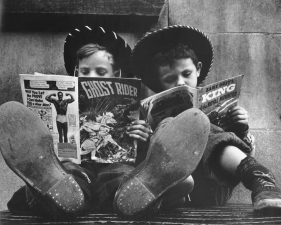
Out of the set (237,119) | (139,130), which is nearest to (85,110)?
(139,130)

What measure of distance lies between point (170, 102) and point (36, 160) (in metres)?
0.50

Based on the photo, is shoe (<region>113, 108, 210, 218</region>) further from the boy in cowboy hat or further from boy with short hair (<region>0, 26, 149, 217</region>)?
boy with short hair (<region>0, 26, 149, 217</region>)

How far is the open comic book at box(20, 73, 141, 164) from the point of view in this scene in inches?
56.2

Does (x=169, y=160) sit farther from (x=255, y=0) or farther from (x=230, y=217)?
(x=255, y=0)

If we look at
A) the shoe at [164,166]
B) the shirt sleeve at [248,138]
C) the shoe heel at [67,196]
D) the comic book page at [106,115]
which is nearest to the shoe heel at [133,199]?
the shoe at [164,166]

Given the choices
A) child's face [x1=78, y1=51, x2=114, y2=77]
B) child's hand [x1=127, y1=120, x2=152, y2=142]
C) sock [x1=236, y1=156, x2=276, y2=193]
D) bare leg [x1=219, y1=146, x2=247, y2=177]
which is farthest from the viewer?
child's face [x1=78, y1=51, x2=114, y2=77]

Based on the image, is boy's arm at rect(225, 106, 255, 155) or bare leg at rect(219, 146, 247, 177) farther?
boy's arm at rect(225, 106, 255, 155)

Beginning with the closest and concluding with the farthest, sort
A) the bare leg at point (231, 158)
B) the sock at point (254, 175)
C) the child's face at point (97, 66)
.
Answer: the sock at point (254, 175), the bare leg at point (231, 158), the child's face at point (97, 66)

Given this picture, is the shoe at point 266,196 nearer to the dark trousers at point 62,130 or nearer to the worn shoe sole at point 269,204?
the worn shoe sole at point 269,204

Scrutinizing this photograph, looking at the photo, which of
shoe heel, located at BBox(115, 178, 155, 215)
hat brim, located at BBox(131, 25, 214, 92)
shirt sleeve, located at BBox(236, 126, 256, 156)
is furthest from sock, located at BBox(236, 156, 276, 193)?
hat brim, located at BBox(131, 25, 214, 92)

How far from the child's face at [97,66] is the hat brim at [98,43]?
0.13 ft

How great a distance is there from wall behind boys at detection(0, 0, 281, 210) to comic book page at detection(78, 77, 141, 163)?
1.20 ft

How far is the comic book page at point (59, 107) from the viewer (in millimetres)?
1422

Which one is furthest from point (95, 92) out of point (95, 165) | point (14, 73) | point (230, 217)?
point (230, 217)
